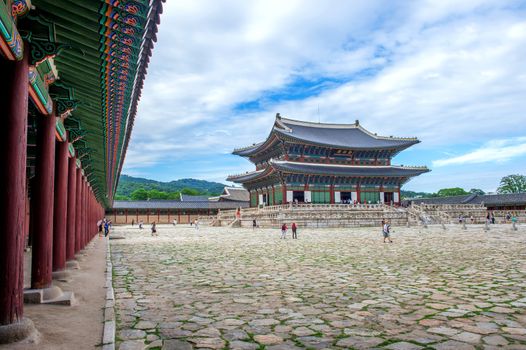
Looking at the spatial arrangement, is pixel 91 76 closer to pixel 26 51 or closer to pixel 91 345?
pixel 26 51

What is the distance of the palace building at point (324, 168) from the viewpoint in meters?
52.4

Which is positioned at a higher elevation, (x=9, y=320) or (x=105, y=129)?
(x=105, y=129)

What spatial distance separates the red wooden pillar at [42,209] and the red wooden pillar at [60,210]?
1914 millimetres

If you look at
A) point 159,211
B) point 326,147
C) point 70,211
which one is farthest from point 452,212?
point 70,211

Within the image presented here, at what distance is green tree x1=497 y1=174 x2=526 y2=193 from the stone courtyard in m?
102

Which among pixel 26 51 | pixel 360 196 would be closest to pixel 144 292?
pixel 26 51

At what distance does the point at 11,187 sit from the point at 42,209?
9.95 feet

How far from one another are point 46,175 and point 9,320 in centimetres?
360

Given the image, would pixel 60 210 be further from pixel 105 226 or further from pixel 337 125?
pixel 337 125

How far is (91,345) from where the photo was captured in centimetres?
583

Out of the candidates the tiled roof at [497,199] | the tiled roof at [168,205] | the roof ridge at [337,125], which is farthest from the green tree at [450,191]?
the tiled roof at [168,205]

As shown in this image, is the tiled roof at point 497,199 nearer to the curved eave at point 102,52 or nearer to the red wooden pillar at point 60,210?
the curved eave at point 102,52

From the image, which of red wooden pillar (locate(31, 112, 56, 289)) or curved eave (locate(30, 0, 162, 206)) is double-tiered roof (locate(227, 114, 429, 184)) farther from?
red wooden pillar (locate(31, 112, 56, 289))

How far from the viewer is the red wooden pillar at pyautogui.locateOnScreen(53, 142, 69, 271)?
1060 centimetres
